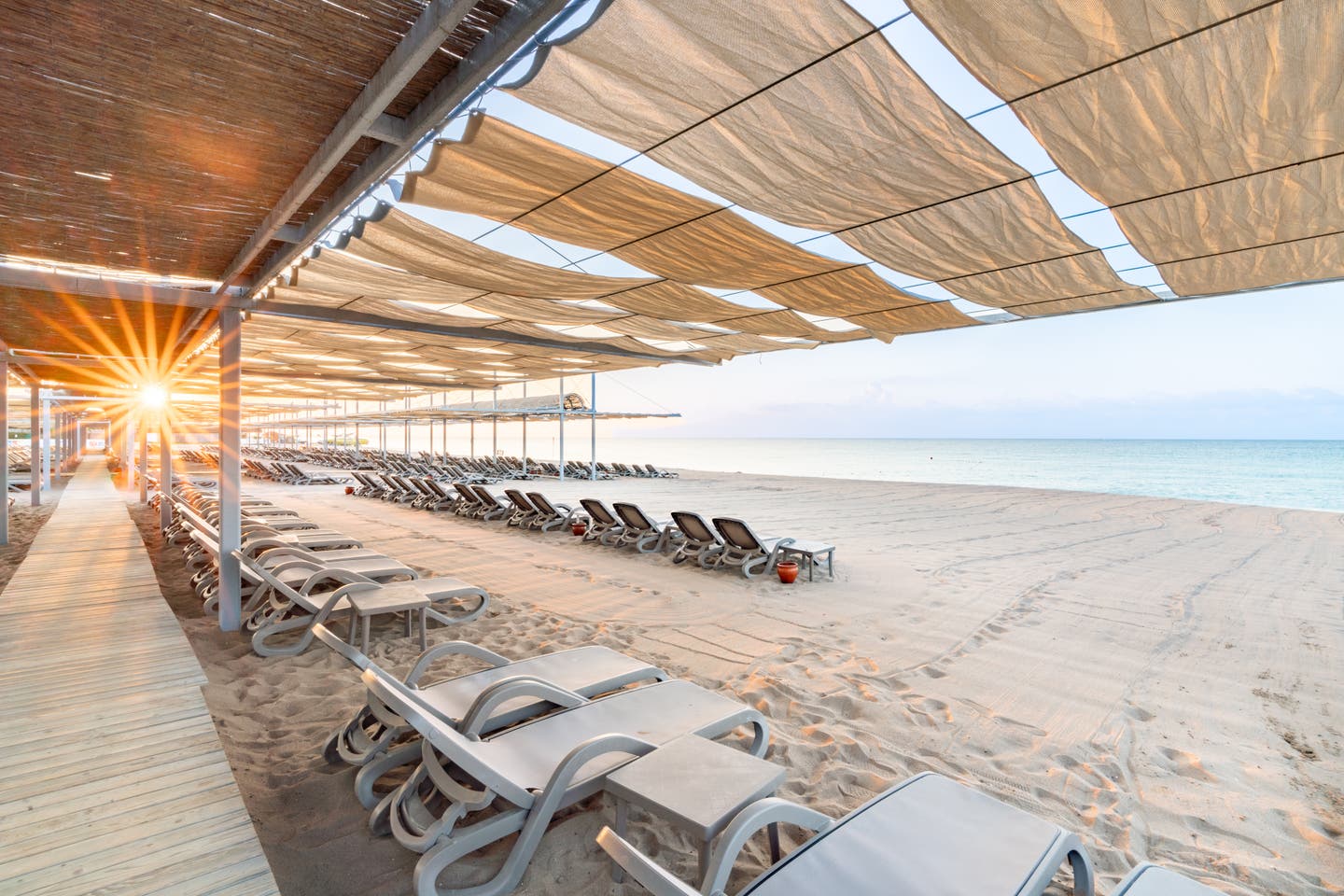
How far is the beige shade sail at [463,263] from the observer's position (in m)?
4.12

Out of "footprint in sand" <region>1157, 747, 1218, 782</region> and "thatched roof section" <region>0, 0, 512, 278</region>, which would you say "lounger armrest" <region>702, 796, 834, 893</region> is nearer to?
"footprint in sand" <region>1157, 747, 1218, 782</region>

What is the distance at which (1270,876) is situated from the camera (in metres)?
2.14

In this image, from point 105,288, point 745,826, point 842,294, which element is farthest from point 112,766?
point 842,294

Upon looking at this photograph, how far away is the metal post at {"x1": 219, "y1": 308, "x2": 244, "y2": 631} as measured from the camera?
4625mm

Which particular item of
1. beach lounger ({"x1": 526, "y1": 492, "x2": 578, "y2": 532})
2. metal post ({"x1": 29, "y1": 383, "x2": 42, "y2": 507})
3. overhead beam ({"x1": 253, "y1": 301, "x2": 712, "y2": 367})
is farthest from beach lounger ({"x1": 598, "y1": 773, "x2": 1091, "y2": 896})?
metal post ({"x1": 29, "y1": 383, "x2": 42, "y2": 507})

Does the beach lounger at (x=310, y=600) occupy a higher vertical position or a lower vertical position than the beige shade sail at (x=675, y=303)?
lower

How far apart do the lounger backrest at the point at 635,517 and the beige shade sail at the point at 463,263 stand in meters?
3.45

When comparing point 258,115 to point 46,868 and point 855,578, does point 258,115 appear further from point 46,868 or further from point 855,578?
point 855,578

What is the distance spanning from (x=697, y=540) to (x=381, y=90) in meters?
6.19

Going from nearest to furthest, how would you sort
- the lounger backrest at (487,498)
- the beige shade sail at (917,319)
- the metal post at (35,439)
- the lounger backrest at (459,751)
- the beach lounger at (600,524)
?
the lounger backrest at (459,751) < the beige shade sail at (917,319) < the beach lounger at (600,524) < the metal post at (35,439) < the lounger backrest at (487,498)

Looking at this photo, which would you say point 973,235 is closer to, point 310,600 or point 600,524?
point 310,600

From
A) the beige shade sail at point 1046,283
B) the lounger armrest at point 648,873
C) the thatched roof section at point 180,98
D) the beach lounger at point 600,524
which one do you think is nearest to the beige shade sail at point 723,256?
the beige shade sail at point 1046,283

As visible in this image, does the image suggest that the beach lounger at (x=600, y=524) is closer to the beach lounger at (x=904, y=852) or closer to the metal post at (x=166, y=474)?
the metal post at (x=166, y=474)

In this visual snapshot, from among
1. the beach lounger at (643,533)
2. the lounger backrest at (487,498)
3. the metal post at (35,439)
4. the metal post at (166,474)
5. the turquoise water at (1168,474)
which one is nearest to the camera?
the beach lounger at (643,533)
